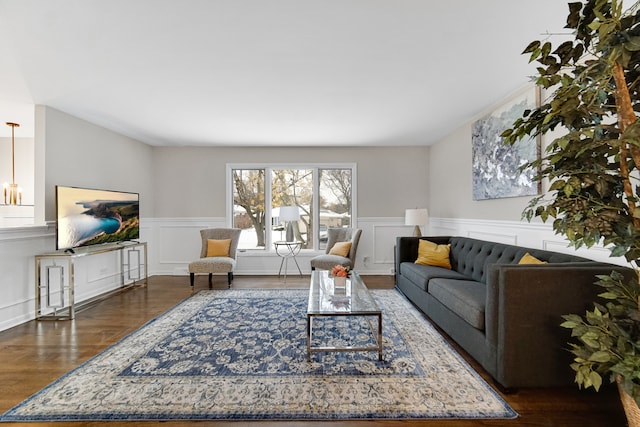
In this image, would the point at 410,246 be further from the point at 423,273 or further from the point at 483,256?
the point at 483,256

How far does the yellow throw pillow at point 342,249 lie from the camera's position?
15.8 ft

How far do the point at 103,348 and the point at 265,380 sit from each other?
159 centimetres

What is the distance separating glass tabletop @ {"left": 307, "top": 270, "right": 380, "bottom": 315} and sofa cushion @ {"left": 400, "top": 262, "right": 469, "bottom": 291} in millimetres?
734

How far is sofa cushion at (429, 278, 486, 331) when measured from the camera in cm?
219

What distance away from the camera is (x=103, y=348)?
2561 mm

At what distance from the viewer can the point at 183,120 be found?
4.05m

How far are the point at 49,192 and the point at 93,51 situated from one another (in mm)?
2097

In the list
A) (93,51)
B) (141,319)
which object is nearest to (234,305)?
(141,319)

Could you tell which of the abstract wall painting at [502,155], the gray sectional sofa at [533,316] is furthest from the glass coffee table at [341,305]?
the abstract wall painting at [502,155]

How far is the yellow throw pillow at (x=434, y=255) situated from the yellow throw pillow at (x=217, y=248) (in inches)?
119

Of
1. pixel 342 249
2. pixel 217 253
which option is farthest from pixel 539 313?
pixel 217 253

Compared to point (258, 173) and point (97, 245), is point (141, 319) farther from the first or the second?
point (258, 173)

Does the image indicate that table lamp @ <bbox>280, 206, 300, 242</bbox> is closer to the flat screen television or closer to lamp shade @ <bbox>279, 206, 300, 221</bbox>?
lamp shade @ <bbox>279, 206, 300, 221</bbox>

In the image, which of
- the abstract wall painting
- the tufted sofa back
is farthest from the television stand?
the abstract wall painting
